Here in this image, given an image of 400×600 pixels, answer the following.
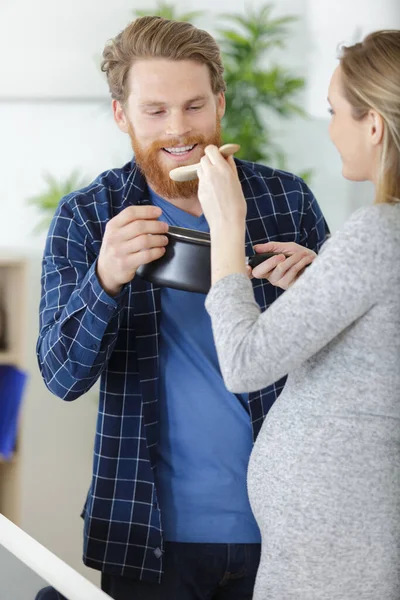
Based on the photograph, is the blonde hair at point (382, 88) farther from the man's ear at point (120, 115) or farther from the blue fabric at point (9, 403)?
the blue fabric at point (9, 403)

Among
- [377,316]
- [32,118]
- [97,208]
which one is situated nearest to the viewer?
[377,316]

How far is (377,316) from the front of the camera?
96cm

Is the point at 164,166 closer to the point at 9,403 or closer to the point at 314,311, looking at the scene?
the point at 314,311

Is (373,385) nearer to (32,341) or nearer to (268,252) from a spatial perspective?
(268,252)

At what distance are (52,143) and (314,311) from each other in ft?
8.37

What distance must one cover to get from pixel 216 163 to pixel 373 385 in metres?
0.34

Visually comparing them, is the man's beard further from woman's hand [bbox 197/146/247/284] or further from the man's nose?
woman's hand [bbox 197/146/247/284]

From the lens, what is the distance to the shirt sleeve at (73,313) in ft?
4.28

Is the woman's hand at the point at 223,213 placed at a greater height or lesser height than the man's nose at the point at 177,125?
lesser

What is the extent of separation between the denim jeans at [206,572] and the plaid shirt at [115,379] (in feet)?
0.10

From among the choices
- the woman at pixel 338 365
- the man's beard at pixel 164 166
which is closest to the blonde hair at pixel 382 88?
the woman at pixel 338 365

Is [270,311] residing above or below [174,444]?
above

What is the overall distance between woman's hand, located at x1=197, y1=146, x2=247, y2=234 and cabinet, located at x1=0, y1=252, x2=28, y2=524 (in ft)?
6.20

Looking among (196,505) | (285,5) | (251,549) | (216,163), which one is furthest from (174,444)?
(285,5)
